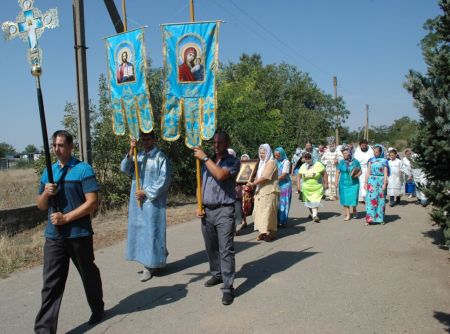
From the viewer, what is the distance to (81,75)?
8.85 metres

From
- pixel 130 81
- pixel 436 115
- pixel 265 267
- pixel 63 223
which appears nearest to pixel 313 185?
pixel 265 267

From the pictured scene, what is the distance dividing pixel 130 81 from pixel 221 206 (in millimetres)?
2172

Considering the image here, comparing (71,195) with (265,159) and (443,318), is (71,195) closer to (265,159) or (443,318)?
(443,318)

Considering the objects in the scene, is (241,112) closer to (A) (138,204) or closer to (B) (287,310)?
(A) (138,204)

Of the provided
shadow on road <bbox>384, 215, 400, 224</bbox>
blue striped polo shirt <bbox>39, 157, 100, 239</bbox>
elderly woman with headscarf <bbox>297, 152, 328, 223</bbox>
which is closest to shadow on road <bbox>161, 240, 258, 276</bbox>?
blue striped polo shirt <bbox>39, 157, 100, 239</bbox>

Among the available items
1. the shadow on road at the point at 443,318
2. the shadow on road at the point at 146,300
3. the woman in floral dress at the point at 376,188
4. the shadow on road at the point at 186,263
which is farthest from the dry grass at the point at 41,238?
the shadow on road at the point at 443,318

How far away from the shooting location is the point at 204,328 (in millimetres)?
4039

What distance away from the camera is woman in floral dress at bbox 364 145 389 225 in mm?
9391

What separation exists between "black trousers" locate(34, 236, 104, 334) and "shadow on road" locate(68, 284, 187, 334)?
357 millimetres

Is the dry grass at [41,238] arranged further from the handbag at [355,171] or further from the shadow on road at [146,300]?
the handbag at [355,171]

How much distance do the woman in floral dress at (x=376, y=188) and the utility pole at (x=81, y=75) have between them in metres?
6.24

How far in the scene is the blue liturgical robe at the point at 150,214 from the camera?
5.62 metres

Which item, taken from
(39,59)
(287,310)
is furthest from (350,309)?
(39,59)

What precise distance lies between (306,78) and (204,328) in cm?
4009
